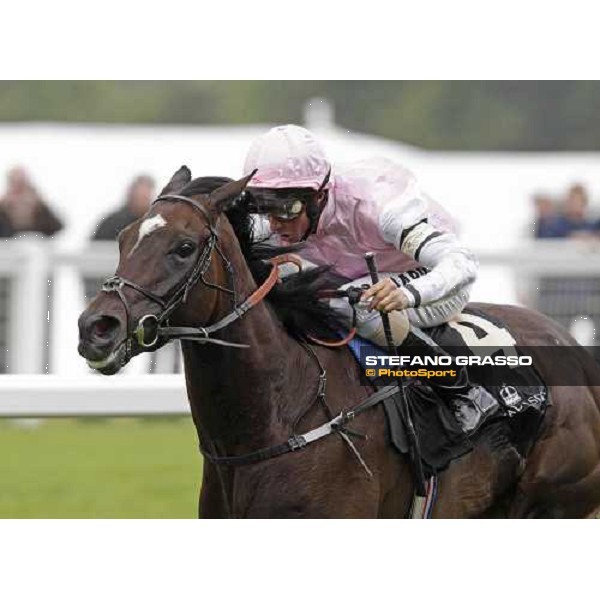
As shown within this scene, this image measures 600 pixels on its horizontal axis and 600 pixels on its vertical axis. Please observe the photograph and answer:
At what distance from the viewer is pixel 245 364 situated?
458 cm

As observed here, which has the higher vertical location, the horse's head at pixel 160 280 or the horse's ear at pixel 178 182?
the horse's ear at pixel 178 182

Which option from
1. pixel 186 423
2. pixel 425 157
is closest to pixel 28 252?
pixel 186 423

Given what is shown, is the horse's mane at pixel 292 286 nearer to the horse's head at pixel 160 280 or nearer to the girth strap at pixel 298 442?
the horse's head at pixel 160 280

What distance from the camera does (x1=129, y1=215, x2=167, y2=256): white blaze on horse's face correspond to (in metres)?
4.34

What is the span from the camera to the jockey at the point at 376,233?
4.73 metres

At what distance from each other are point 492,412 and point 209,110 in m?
14.7

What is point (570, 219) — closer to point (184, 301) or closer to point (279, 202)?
point (279, 202)

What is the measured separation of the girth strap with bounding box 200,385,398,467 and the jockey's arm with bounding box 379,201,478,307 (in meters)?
0.42

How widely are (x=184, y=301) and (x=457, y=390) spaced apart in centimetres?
113

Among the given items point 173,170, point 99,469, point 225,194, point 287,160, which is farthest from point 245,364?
point 99,469

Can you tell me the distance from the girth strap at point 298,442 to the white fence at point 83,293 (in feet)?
5.90

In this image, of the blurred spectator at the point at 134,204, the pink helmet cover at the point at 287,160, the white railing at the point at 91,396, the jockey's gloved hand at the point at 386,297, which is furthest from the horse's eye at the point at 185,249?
the blurred spectator at the point at 134,204

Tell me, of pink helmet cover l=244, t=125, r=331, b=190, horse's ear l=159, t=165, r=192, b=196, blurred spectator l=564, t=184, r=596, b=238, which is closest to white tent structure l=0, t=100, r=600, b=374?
blurred spectator l=564, t=184, r=596, b=238

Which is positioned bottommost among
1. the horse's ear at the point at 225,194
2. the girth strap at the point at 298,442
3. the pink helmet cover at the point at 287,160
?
the girth strap at the point at 298,442
